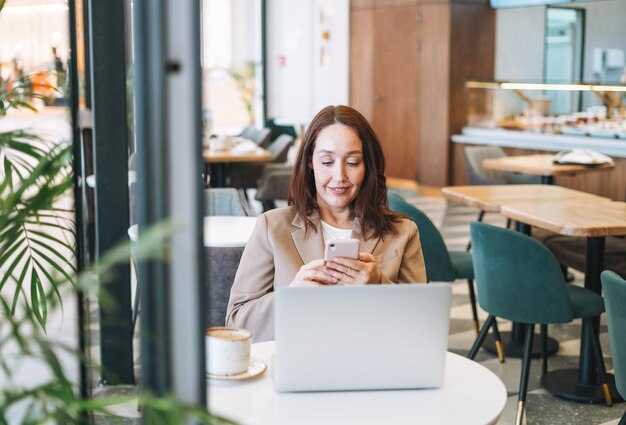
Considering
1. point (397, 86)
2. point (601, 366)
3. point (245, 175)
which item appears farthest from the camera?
point (397, 86)

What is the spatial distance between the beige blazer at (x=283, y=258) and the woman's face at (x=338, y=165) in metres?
0.09

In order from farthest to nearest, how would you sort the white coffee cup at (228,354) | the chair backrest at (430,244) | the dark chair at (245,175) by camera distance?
the dark chair at (245,175) < the chair backrest at (430,244) < the white coffee cup at (228,354)

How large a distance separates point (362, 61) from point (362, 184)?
958cm

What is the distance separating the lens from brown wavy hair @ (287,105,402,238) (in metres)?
2.57

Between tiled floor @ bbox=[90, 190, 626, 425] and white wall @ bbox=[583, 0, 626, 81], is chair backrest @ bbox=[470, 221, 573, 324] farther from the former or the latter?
white wall @ bbox=[583, 0, 626, 81]

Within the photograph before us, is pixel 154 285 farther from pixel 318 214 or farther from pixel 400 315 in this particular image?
pixel 318 214

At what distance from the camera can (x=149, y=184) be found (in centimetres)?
77

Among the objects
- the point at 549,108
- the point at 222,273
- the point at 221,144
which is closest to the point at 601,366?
the point at 222,273

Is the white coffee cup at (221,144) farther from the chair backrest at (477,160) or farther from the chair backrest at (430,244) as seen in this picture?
the chair backrest at (430,244)

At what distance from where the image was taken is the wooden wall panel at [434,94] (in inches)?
423

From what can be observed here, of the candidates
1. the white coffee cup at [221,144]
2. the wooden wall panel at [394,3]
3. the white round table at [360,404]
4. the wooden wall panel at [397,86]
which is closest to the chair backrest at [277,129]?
the wooden wall panel at [397,86]

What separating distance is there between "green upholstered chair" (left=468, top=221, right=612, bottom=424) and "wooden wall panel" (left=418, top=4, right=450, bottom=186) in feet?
23.4

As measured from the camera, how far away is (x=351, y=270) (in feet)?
7.36

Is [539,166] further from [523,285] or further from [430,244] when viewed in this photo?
[523,285]
